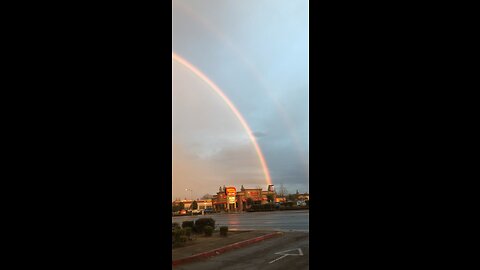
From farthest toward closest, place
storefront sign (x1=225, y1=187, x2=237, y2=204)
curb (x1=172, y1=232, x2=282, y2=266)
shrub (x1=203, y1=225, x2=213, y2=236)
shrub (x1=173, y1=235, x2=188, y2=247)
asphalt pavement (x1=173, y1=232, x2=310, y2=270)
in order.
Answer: storefront sign (x1=225, y1=187, x2=237, y2=204)
shrub (x1=203, y1=225, x2=213, y2=236)
shrub (x1=173, y1=235, x2=188, y2=247)
curb (x1=172, y1=232, x2=282, y2=266)
asphalt pavement (x1=173, y1=232, x2=310, y2=270)

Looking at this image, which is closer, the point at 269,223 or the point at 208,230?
the point at 208,230

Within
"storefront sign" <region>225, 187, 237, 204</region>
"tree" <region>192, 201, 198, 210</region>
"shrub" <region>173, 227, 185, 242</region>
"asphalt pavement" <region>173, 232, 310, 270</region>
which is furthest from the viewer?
"tree" <region>192, 201, 198, 210</region>

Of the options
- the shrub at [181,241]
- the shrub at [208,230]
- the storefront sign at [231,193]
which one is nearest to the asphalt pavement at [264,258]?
the shrub at [181,241]

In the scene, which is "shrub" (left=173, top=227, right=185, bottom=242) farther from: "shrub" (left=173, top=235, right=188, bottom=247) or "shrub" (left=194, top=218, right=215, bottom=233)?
"shrub" (left=194, top=218, right=215, bottom=233)

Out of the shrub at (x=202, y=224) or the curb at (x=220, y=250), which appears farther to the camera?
the shrub at (x=202, y=224)

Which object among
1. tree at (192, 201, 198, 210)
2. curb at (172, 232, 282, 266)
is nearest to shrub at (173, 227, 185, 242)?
curb at (172, 232, 282, 266)

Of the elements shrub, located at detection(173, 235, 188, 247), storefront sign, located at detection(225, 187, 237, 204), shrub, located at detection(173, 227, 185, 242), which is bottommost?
shrub, located at detection(173, 235, 188, 247)

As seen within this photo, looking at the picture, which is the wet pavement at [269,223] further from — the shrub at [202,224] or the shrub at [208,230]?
the shrub at [208,230]

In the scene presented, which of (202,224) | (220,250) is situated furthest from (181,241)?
(202,224)

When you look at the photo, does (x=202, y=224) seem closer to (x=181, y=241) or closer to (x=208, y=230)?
(x=208, y=230)

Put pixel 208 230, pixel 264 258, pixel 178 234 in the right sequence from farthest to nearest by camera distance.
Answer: pixel 208 230 < pixel 178 234 < pixel 264 258
